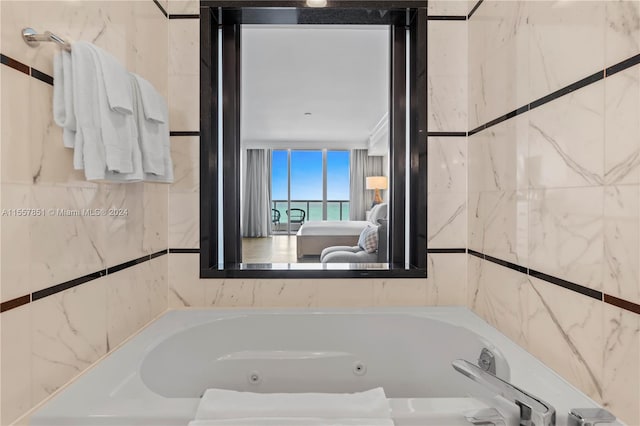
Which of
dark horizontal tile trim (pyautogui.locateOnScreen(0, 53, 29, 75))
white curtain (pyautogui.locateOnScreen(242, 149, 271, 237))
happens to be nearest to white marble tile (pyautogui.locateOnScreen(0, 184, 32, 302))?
dark horizontal tile trim (pyautogui.locateOnScreen(0, 53, 29, 75))

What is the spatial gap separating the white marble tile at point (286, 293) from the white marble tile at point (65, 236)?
706 mm

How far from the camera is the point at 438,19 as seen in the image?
1.76 metres

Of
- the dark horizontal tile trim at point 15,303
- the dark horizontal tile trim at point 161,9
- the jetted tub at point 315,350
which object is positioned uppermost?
the dark horizontal tile trim at point 161,9

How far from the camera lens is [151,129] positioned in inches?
52.1

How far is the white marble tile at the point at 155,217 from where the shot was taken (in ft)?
5.15

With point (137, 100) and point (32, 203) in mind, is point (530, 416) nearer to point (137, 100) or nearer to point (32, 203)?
point (32, 203)

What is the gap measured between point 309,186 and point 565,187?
8137 mm

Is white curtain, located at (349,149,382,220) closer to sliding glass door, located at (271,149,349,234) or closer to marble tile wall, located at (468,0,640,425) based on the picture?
sliding glass door, located at (271,149,349,234)

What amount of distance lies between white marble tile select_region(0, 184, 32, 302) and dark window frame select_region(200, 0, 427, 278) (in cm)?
86

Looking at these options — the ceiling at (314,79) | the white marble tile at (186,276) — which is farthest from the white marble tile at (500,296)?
the ceiling at (314,79)

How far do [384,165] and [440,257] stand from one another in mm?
7312

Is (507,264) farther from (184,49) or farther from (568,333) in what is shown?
(184,49)

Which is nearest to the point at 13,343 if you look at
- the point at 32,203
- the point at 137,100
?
the point at 32,203

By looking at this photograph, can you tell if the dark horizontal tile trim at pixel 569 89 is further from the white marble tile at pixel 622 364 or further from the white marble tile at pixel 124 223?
the white marble tile at pixel 124 223
